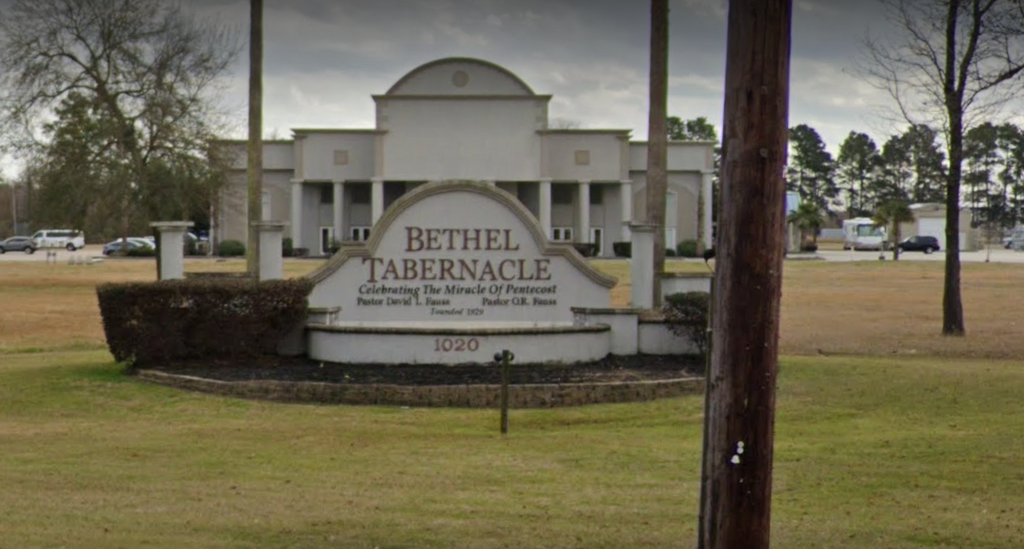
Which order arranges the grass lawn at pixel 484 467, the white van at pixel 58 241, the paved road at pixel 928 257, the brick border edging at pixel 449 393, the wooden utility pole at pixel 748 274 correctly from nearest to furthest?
1. the wooden utility pole at pixel 748 274
2. the grass lawn at pixel 484 467
3. the brick border edging at pixel 449 393
4. the paved road at pixel 928 257
5. the white van at pixel 58 241

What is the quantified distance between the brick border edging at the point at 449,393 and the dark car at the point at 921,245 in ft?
255

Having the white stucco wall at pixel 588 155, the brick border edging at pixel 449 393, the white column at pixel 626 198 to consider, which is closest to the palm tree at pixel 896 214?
the white column at pixel 626 198

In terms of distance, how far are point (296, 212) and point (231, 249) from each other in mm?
3952

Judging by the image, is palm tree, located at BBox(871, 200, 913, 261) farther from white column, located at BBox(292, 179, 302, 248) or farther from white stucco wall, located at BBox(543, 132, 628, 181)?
white column, located at BBox(292, 179, 302, 248)

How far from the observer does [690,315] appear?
744 inches

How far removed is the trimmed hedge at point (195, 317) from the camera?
58.1 ft

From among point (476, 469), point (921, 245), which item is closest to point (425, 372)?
point (476, 469)

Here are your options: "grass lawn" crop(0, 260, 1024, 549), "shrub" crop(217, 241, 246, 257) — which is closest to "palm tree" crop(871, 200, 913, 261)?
"shrub" crop(217, 241, 246, 257)

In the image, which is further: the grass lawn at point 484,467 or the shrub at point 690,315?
the shrub at point 690,315

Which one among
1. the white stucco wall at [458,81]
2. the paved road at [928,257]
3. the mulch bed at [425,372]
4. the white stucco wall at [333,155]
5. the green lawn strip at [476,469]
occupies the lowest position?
the green lawn strip at [476,469]

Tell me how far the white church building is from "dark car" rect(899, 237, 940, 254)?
19540 mm

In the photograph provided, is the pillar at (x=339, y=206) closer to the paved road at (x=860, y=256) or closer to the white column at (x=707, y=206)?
the paved road at (x=860, y=256)

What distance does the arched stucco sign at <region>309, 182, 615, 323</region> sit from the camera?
18641mm

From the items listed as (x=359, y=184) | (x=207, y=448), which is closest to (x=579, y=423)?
(x=207, y=448)
